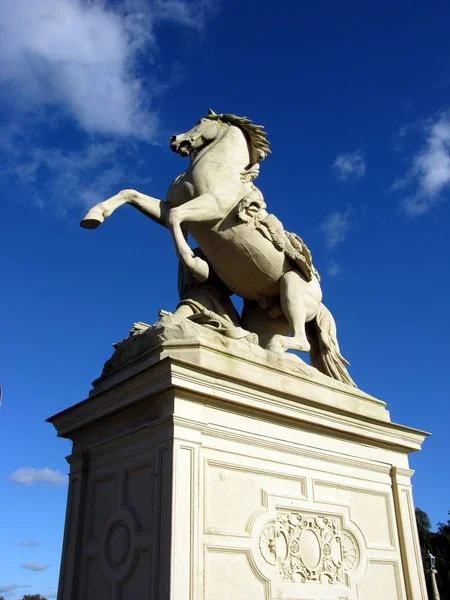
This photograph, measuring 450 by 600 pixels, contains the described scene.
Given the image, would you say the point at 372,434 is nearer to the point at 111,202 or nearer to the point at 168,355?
the point at 168,355

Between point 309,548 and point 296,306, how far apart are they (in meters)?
2.72

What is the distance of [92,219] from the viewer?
6.54 meters

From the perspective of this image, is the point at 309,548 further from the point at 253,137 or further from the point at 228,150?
the point at 253,137

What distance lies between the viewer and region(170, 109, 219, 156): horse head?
26.2ft

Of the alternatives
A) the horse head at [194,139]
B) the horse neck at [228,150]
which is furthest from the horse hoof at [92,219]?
the horse head at [194,139]

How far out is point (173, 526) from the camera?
200 inches

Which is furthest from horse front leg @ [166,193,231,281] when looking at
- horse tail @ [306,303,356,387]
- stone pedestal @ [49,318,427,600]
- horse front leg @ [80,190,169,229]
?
horse tail @ [306,303,356,387]

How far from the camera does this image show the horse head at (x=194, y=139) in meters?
7.97

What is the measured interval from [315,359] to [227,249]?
6.04 feet

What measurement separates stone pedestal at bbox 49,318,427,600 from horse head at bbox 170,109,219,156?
2678 millimetres

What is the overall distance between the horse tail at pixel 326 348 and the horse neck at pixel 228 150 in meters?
2.10

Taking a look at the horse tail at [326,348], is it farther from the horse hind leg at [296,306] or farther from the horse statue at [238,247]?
the horse hind leg at [296,306]

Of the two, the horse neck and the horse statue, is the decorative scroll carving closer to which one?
the horse statue

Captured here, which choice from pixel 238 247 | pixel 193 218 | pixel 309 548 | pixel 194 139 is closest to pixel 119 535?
pixel 309 548
